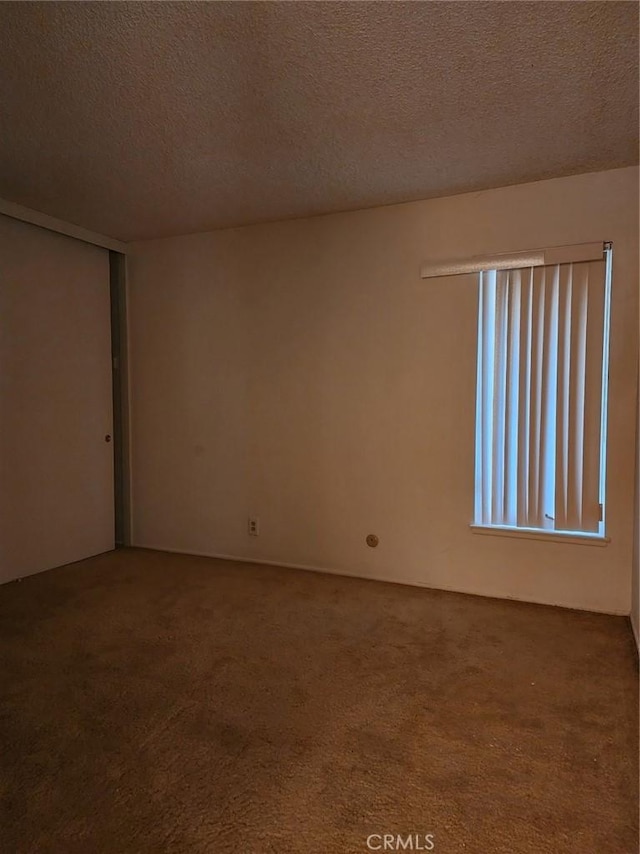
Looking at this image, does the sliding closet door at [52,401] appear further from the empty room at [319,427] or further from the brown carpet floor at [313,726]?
the brown carpet floor at [313,726]

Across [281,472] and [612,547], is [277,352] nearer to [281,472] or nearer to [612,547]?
[281,472]

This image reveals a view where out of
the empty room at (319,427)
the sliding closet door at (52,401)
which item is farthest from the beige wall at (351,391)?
the sliding closet door at (52,401)

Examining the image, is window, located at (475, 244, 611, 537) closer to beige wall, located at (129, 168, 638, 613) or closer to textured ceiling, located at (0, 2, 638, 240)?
beige wall, located at (129, 168, 638, 613)

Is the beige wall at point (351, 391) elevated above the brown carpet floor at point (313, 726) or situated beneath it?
elevated above

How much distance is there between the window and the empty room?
0.05ft

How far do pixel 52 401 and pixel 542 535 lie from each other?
343cm

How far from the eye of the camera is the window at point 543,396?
272cm

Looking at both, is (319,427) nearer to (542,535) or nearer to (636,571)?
(542,535)

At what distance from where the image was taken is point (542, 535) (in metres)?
2.85

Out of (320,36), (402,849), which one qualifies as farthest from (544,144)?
(402,849)

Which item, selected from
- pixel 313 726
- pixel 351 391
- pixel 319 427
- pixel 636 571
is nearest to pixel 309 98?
pixel 351 391

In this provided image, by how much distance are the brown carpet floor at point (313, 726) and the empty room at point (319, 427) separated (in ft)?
0.04

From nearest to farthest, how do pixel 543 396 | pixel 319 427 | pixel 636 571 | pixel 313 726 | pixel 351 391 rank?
pixel 313 726
pixel 636 571
pixel 543 396
pixel 351 391
pixel 319 427

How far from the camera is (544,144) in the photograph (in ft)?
7.95
